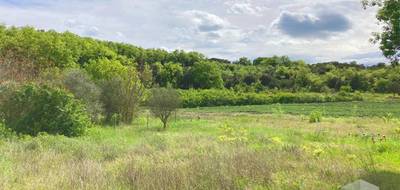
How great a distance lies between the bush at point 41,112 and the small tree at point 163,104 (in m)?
8.83

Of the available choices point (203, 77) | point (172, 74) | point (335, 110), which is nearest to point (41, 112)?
point (335, 110)

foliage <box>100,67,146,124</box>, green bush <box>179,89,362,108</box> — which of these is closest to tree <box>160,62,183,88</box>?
green bush <box>179,89,362,108</box>

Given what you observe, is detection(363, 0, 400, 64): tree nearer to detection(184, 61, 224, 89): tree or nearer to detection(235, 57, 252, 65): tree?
detection(184, 61, 224, 89): tree

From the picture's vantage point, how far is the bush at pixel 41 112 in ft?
64.4

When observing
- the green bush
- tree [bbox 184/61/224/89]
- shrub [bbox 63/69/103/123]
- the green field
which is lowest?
the green field

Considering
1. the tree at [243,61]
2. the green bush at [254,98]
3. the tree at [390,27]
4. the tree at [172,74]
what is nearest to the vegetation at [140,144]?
the tree at [390,27]

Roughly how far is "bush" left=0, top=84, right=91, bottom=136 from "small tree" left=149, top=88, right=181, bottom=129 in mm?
8831

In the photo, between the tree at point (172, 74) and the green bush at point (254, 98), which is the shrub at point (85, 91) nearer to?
the green bush at point (254, 98)

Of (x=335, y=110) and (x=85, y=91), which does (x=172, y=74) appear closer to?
(x=335, y=110)

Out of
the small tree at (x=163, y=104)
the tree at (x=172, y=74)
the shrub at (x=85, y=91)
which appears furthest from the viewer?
the tree at (x=172, y=74)

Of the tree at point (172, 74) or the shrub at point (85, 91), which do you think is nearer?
the shrub at point (85, 91)

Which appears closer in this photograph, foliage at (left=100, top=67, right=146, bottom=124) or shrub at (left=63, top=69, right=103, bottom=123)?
shrub at (left=63, top=69, right=103, bottom=123)

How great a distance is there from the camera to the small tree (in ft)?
95.8

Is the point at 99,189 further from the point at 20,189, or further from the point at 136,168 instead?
the point at 136,168
